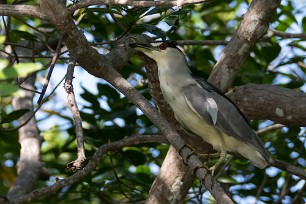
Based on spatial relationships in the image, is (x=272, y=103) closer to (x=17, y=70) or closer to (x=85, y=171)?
(x=85, y=171)

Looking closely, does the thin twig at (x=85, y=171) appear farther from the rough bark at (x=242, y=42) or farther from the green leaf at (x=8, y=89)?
the green leaf at (x=8, y=89)

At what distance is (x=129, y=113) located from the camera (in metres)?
4.25

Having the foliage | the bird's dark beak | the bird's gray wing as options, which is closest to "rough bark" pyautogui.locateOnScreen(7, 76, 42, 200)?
the foliage

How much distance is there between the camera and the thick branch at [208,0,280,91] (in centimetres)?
372

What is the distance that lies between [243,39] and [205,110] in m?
0.56

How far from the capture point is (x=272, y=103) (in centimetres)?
372

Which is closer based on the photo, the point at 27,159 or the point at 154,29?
the point at 154,29

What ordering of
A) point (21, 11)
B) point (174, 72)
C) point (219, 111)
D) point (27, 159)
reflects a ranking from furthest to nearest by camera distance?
point (27, 159)
point (174, 72)
point (219, 111)
point (21, 11)

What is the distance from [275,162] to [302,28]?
1420 mm

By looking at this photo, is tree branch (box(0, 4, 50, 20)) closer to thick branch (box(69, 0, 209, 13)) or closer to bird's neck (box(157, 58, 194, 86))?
thick branch (box(69, 0, 209, 13))

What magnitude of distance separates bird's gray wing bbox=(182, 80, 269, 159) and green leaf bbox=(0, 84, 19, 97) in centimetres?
194

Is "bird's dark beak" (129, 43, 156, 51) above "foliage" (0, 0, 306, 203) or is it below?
above

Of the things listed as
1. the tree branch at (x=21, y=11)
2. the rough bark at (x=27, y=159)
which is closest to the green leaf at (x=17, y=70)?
the tree branch at (x=21, y=11)

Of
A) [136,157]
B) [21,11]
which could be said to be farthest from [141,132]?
[21,11]
